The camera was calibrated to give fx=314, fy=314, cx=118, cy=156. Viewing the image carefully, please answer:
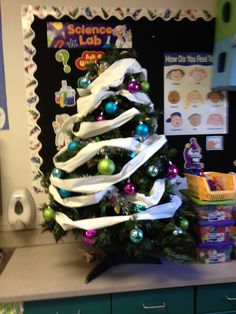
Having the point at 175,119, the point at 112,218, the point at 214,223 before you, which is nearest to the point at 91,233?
the point at 112,218

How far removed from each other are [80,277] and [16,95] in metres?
0.93

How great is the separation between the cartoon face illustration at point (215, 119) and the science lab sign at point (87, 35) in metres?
0.58

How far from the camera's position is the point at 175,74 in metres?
1.67

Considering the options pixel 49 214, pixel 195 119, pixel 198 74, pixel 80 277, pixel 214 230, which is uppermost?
pixel 198 74

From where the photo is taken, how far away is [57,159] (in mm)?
1321

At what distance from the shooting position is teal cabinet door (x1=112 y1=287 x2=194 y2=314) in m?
1.26

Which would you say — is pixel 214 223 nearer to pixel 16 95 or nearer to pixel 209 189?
pixel 209 189

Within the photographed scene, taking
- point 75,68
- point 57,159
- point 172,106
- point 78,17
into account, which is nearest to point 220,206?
point 172,106

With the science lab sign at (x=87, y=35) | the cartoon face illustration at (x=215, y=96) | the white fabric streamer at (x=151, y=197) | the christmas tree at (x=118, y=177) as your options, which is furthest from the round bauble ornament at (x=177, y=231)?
the science lab sign at (x=87, y=35)

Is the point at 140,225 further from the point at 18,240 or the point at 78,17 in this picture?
the point at 78,17

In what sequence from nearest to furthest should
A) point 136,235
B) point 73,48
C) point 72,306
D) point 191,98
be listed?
point 136,235, point 72,306, point 73,48, point 191,98

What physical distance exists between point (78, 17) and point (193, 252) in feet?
4.23

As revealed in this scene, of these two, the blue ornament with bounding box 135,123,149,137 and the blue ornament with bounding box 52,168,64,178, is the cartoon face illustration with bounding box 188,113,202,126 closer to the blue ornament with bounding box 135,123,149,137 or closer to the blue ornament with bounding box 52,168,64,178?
the blue ornament with bounding box 135,123,149,137

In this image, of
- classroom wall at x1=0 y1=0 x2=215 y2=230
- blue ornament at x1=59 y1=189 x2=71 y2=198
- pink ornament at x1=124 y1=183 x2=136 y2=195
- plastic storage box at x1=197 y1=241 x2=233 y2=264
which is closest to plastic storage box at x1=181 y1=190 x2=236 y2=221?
plastic storage box at x1=197 y1=241 x2=233 y2=264
